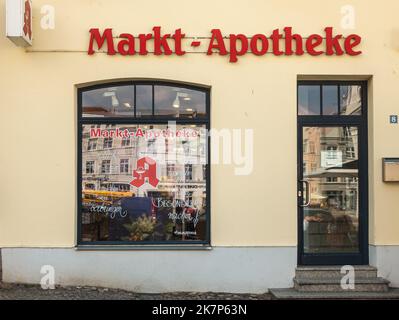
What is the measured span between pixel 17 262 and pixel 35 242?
1.21 ft

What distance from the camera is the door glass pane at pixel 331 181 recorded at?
8.34 meters

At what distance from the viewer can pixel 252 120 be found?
26.4 ft

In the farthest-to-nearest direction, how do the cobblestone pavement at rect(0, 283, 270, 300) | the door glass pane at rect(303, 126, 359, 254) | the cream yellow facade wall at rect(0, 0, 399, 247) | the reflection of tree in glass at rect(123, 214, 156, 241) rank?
the door glass pane at rect(303, 126, 359, 254), the reflection of tree in glass at rect(123, 214, 156, 241), the cream yellow facade wall at rect(0, 0, 399, 247), the cobblestone pavement at rect(0, 283, 270, 300)

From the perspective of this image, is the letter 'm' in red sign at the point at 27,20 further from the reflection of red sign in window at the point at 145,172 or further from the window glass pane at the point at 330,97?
the window glass pane at the point at 330,97

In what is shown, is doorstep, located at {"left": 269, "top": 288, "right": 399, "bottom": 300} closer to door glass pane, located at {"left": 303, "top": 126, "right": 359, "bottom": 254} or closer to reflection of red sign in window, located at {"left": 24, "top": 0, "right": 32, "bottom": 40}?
door glass pane, located at {"left": 303, "top": 126, "right": 359, "bottom": 254}

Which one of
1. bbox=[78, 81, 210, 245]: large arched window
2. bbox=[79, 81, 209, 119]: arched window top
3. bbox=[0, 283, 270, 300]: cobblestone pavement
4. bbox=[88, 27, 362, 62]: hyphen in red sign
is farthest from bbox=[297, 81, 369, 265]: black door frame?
bbox=[79, 81, 209, 119]: arched window top

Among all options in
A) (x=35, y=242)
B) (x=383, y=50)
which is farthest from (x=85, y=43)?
(x=383, y=50)

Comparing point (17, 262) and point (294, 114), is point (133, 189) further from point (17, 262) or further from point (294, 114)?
point (294, 114)

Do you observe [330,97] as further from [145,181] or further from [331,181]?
[145,181]

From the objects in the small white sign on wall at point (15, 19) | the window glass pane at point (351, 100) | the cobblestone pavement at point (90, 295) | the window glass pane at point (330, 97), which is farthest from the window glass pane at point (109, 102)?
the window glass pane at point (351, 100)

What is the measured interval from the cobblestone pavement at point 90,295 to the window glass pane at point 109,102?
2.49 metres

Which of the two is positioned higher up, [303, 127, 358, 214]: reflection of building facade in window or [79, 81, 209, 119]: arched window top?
[79, 81, 209, 119]: arched window top

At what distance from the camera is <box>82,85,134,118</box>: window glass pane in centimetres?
820

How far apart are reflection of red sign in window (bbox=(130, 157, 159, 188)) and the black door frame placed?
2120mm
